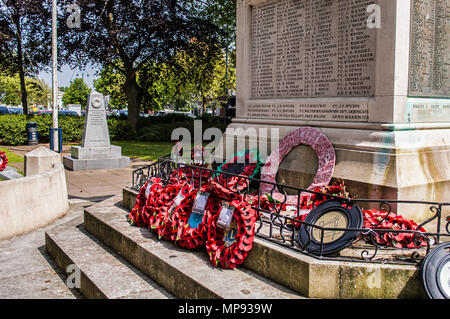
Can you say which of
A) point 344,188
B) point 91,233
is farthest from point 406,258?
point 91,233

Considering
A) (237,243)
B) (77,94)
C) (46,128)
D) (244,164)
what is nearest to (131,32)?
(46,128)

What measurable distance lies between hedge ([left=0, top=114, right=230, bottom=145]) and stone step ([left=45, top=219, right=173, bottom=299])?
17.8 m

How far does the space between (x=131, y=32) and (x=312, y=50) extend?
20.1 meters

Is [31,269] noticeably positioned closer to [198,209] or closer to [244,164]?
[198,209]

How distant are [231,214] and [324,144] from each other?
212cm

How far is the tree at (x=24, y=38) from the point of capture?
80.4ft

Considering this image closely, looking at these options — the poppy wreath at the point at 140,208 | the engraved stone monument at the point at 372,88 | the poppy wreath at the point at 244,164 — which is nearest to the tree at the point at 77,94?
the poppy wreath at the point at 244,164

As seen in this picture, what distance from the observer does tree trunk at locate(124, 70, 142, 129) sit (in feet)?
88.2

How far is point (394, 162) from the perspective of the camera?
16.1 feet

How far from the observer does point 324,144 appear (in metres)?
5.70

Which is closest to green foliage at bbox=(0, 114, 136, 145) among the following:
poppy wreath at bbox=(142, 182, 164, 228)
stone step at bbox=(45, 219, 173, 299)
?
stone step at bbox=(45, 219, 173, 299)

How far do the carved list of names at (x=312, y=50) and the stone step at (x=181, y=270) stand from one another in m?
2.99
